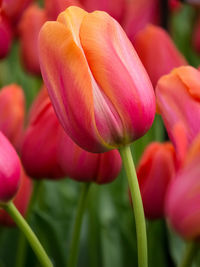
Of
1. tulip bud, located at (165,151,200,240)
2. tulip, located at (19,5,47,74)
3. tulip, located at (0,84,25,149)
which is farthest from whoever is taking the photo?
tulip, located at (19,5,47,74)

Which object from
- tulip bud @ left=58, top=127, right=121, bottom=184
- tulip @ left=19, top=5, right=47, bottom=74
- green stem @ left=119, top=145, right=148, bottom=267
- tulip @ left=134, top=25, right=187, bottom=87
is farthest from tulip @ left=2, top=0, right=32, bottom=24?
green stem @ left=119, top=145, right=148, bottom=267

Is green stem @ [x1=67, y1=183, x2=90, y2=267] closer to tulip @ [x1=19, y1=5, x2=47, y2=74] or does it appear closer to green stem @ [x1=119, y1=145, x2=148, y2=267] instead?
green stem @ [x1=119, y1=145, x2=148, y2=267]

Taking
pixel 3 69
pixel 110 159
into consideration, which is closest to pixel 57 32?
pixel 110 159

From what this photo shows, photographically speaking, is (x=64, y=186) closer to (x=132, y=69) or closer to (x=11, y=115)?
(x=11, y=115)

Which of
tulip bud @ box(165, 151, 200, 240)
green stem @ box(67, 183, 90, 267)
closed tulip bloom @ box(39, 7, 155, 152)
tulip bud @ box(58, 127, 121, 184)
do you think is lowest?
green stem @ box(67, 183, 90, 267)

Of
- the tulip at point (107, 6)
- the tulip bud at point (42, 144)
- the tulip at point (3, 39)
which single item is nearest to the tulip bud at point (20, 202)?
the tulip bud at point (42, 144)

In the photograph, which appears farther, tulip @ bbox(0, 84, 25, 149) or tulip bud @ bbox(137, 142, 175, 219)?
tulip @ bbox(0, 84, 25, 149)
